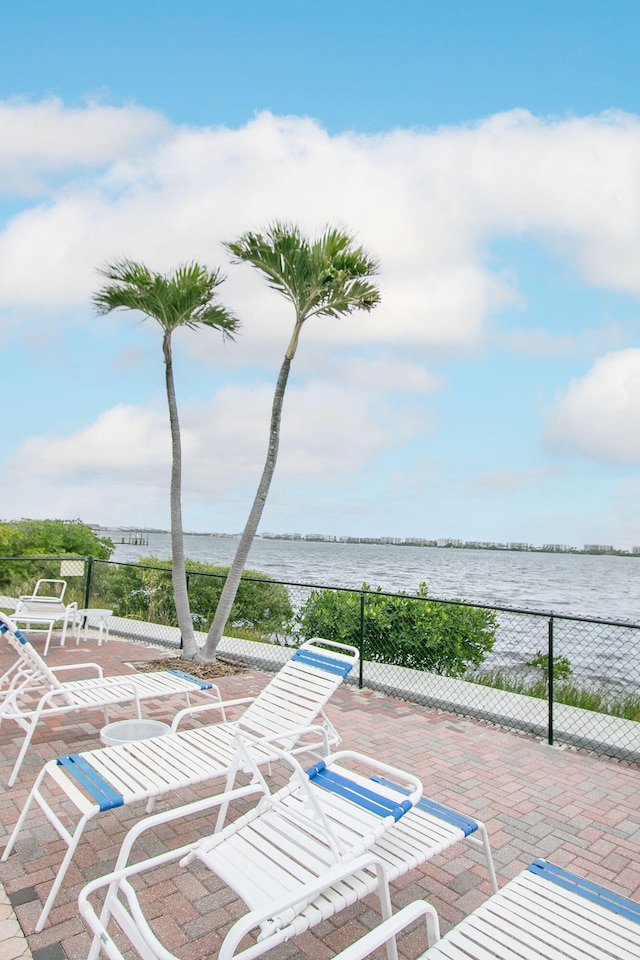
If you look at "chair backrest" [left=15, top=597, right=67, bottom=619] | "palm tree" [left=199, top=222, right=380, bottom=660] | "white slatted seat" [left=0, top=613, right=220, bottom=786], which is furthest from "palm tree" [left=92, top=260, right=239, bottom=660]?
"white slatted seat" [left=0, top=613, right=220, bottom=786]

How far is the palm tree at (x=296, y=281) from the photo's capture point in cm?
707

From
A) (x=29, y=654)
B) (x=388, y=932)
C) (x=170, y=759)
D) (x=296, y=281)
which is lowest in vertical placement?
(x=170, y=759)

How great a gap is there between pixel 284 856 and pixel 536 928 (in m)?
0.92

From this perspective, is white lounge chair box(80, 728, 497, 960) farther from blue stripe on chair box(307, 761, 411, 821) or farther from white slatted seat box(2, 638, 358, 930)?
white slatted seat box(2, 638, 358, 930)

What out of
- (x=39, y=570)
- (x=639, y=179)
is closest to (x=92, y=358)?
(x=39, y=570)

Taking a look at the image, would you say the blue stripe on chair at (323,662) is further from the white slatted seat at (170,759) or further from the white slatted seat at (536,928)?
the white slatted seat at (536,928)

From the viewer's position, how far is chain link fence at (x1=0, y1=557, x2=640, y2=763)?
220 inches

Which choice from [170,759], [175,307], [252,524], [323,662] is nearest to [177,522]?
[252,524]

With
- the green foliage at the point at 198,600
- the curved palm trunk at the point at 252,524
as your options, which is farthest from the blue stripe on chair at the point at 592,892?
the green foliage at the point at 198,600

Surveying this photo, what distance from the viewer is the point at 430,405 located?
103ft

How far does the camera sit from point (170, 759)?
346 cm

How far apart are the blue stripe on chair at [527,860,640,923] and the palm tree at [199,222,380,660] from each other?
570cm

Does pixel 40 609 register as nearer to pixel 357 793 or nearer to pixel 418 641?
pixel 418 641

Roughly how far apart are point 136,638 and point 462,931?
840cm
